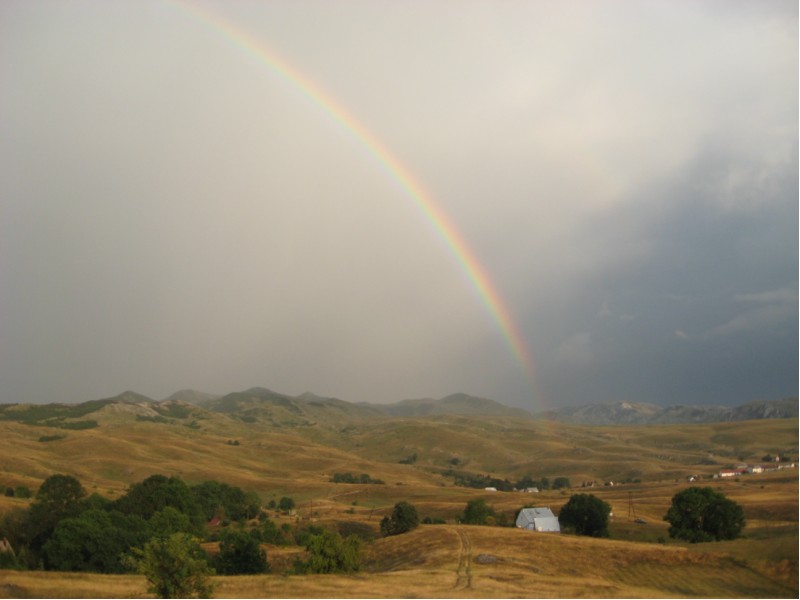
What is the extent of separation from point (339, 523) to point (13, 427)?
5789 inches

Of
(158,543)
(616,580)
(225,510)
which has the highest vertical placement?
(158,543)

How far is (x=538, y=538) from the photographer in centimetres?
5875

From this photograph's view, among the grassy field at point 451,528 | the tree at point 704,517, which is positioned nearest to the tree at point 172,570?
the grassy field at point 451,528

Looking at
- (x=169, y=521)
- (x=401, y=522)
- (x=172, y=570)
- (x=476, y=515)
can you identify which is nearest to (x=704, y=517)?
(x=476, y=515)

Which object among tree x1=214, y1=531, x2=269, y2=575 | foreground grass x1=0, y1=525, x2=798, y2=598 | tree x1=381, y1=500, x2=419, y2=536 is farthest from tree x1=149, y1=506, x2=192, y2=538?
foreground grass x1=0, y1=525, x2=798, y2=598

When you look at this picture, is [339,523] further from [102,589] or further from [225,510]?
[102,589]

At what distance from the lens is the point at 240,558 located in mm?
56562

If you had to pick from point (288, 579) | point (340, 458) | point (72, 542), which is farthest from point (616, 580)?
point (340, 458)

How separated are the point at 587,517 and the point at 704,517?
12.9m

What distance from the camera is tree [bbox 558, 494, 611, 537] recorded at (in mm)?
72062

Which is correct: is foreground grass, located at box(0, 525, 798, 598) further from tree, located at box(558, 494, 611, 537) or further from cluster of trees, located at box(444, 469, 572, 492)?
cluster of trees, located at box(444, 469, 572, 492)

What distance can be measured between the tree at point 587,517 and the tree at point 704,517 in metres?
7.34

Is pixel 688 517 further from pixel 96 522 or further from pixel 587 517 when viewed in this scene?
pixel 96 522

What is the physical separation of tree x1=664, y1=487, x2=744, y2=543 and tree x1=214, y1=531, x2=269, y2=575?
46.0m
